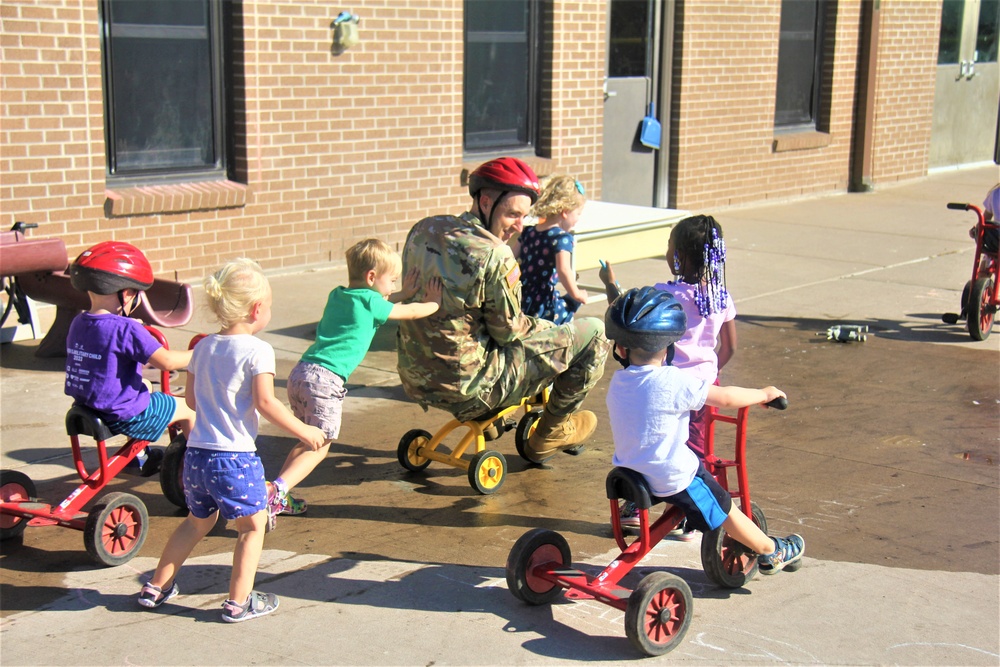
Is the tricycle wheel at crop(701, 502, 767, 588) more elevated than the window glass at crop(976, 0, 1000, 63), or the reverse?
the window glass at crop(976, 0, 1000, 63)

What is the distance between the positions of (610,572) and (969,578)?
1549mm

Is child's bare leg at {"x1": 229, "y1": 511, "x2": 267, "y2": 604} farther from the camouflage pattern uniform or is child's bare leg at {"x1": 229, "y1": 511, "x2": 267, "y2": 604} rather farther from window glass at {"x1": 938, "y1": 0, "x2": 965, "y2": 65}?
window glass at {"x1": 938, "y1": 0, "x2": 965, "y2": 65}

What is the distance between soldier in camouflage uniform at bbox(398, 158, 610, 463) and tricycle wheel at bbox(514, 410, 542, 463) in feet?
1.02

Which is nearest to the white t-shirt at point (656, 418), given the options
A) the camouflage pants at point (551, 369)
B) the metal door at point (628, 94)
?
the camouflage pants at point (551, 369)

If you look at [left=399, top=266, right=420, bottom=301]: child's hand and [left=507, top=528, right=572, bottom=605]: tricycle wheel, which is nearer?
[left=507, top=528, right=572, bottom=605]: tricycle wheel

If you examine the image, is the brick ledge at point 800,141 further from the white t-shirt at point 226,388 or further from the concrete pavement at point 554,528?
the white t-shirt at point 226,388

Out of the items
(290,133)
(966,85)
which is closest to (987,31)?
(966,85)

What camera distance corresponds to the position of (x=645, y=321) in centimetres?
398

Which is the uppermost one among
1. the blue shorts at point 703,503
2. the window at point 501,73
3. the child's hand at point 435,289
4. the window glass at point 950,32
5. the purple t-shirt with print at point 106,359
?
the window glass at point 950,32

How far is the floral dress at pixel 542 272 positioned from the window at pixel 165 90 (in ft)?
14.2

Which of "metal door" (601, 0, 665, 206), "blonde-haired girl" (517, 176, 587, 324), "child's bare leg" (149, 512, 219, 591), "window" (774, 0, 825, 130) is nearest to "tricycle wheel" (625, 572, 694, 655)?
"child's bare leg" (149, 512, 219, 591)

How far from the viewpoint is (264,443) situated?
20.3 ft

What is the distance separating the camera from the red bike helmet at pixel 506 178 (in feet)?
17.4

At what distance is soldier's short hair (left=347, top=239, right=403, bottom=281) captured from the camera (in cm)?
483
